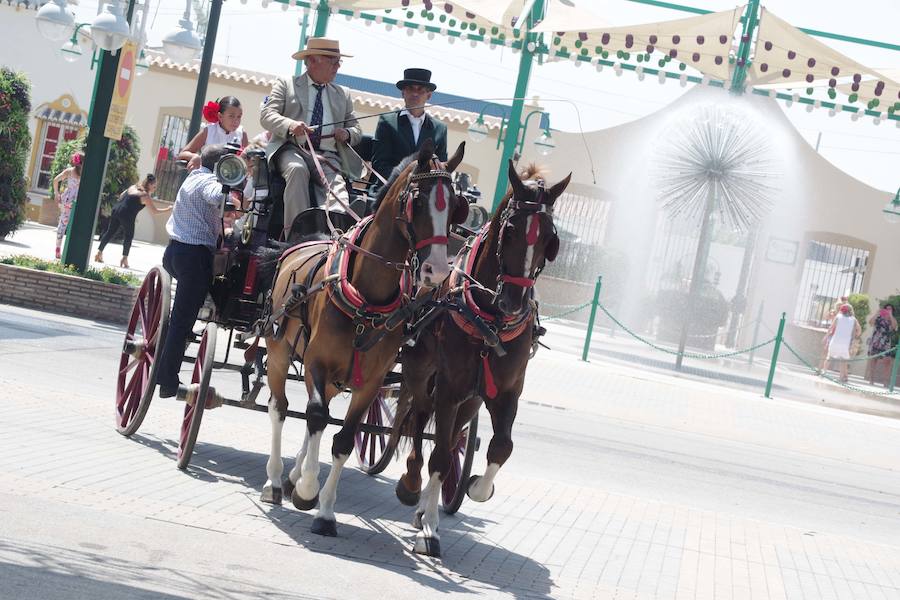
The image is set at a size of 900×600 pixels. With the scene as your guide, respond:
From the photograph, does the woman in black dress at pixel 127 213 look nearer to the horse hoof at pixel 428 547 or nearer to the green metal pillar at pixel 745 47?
the green metal pillar at pixel 745 47

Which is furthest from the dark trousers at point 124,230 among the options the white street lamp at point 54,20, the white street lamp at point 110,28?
the white street lamp at point 110,28

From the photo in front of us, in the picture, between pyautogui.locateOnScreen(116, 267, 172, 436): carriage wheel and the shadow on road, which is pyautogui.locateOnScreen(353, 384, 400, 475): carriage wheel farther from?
pyautogui.locateOnScreen(116, 267, 172, 436): carriage wheel

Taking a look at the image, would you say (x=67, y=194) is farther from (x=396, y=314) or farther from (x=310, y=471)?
(x=396, y=314)

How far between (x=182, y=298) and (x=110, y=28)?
25.2ft

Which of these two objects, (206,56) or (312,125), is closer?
(312,125)

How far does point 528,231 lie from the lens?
6.49m

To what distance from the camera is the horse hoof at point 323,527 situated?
668 centimetres

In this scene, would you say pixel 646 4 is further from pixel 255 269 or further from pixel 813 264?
pixel 255 269

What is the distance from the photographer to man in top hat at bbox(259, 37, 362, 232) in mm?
8016

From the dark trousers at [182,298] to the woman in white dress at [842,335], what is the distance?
64.6 ft

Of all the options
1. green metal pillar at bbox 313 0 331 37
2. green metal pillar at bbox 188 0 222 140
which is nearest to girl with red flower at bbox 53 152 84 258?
green metal pillar at bbox 188 0 222 140

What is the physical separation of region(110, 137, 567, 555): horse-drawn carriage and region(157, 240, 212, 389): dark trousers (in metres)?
0.29

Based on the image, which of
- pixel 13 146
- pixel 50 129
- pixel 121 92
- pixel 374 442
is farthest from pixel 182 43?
pixel 50 129

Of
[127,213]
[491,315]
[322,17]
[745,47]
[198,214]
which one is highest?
[745,47]
